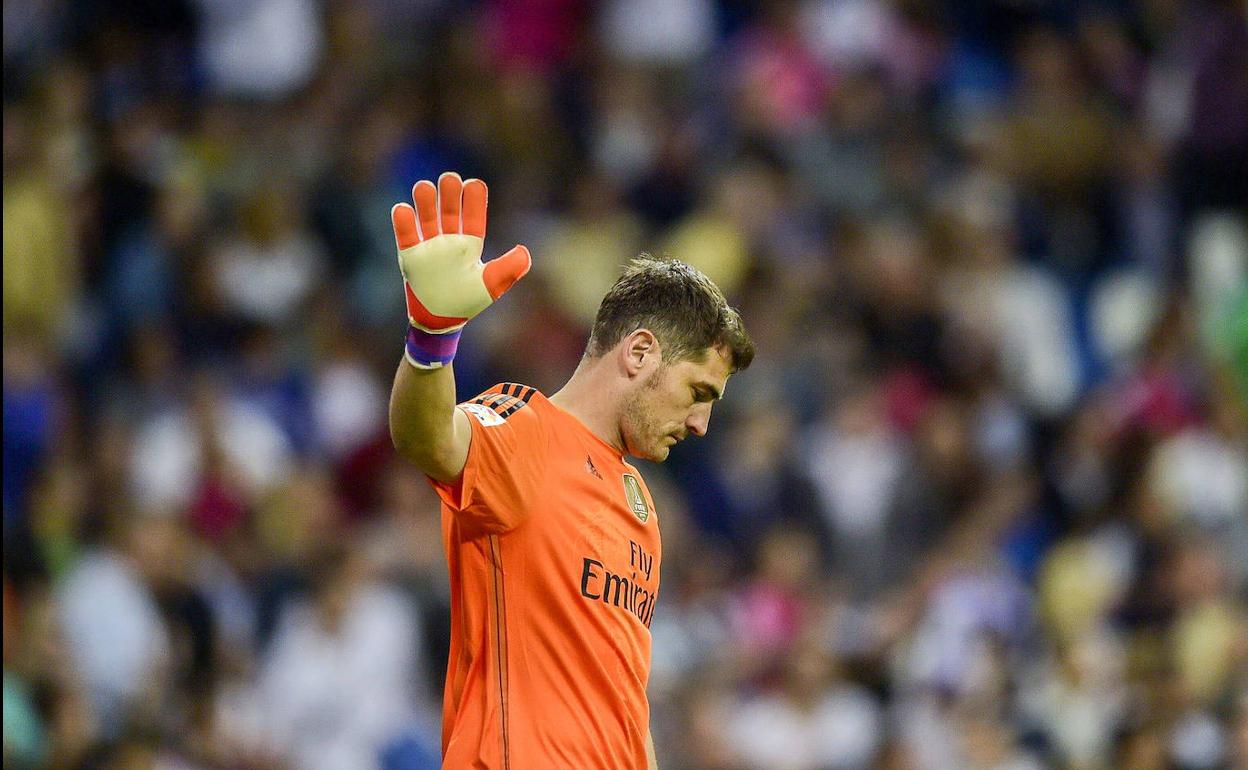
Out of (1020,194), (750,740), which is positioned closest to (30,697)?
(750,740)

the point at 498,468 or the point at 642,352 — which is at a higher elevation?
the point at 642,352

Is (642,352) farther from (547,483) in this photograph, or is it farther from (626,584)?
(626,584)

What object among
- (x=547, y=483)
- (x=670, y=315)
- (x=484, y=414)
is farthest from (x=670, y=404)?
(x=484, y=414)

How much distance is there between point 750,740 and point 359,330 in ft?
10.2

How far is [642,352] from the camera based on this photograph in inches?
156

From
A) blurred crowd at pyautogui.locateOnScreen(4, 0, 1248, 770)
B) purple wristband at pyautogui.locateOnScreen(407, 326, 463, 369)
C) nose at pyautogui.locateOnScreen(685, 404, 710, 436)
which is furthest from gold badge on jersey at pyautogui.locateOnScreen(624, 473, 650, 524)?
blurred crowd at pyautogui.locateOnScreen(4, 0, 1248, 770)

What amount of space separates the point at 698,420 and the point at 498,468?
1.83 ft

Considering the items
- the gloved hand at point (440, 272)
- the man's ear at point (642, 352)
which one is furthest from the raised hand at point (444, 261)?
the man's ear at point (642, 352)

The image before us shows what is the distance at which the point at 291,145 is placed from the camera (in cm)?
1069

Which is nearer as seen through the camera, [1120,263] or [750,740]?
[750,740]

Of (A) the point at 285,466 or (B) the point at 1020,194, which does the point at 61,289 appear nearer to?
(A) the point at 285,466

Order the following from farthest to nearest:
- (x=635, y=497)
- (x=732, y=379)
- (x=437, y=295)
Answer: (x=732, y=379) < (x=635, y=497) < (x=437, y=295)

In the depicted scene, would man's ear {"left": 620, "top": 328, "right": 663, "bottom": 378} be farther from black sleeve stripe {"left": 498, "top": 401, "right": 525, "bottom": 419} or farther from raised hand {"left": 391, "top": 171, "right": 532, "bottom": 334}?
raised hand {"left": 391, "top": 171, "right": 532, "bottom": 334}

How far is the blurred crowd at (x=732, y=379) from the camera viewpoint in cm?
821
